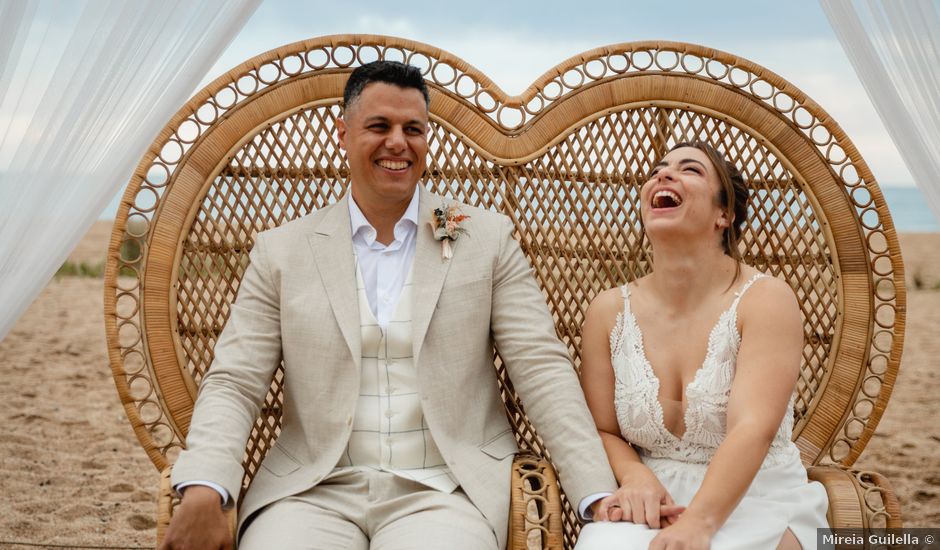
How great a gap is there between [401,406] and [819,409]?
141 cm

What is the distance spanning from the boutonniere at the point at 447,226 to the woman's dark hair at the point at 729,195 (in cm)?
66

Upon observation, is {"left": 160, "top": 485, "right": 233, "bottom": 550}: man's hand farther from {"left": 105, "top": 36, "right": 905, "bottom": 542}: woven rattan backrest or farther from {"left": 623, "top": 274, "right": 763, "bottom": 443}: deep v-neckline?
{"left": 623, "top": 274, "right": 763, "bottom": 443}: deep v-neckline

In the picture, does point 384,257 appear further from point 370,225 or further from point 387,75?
point 387,75

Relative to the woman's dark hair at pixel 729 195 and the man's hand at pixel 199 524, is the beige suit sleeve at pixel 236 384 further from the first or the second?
the woman's dark hair at pixel 729 195

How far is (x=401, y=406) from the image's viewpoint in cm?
255

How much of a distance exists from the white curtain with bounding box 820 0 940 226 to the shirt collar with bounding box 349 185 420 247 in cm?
144

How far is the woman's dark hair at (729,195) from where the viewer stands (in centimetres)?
253

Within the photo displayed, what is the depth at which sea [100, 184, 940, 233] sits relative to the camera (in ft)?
97.2

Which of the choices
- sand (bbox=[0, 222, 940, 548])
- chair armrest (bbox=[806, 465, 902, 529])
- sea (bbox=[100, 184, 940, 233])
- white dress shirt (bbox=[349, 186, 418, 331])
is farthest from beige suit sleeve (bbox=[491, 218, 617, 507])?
sea (bbox=[100, 184, 940, 233])

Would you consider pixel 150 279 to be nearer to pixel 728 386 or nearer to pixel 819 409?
pixel 728 386

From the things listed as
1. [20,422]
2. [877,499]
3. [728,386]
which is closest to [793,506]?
[728,386]

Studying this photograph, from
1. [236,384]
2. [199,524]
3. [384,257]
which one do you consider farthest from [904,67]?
[199,524]

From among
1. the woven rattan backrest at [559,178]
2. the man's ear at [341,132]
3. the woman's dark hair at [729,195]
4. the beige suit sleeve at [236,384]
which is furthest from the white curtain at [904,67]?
the beige suit sleeve at [236,384]

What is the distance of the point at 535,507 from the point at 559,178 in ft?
3.81
